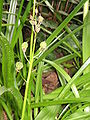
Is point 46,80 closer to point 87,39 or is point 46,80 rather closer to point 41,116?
point 87,39

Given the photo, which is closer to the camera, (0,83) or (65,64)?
(0,83)

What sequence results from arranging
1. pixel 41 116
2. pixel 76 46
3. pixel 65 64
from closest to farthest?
pixel 41 116, pixel 76 46, pixel 65 64

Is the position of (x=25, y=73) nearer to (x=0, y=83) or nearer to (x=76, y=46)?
(x=0, y=83)

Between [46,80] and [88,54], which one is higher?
[88,54]

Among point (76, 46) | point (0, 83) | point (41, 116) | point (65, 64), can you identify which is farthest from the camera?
point (65, 64)

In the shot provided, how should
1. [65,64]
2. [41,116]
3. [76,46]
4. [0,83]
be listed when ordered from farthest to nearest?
1. [65,64]
2. [76,46]
3. [0,83]
4. [41,116]

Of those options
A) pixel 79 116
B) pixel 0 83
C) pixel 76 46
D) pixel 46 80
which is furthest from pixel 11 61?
pixel 46 80

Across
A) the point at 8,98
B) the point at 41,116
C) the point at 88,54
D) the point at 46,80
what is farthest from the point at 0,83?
the point at 46,80

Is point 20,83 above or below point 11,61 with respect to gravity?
below

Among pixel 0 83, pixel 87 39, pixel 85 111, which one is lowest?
pixel 85 111
